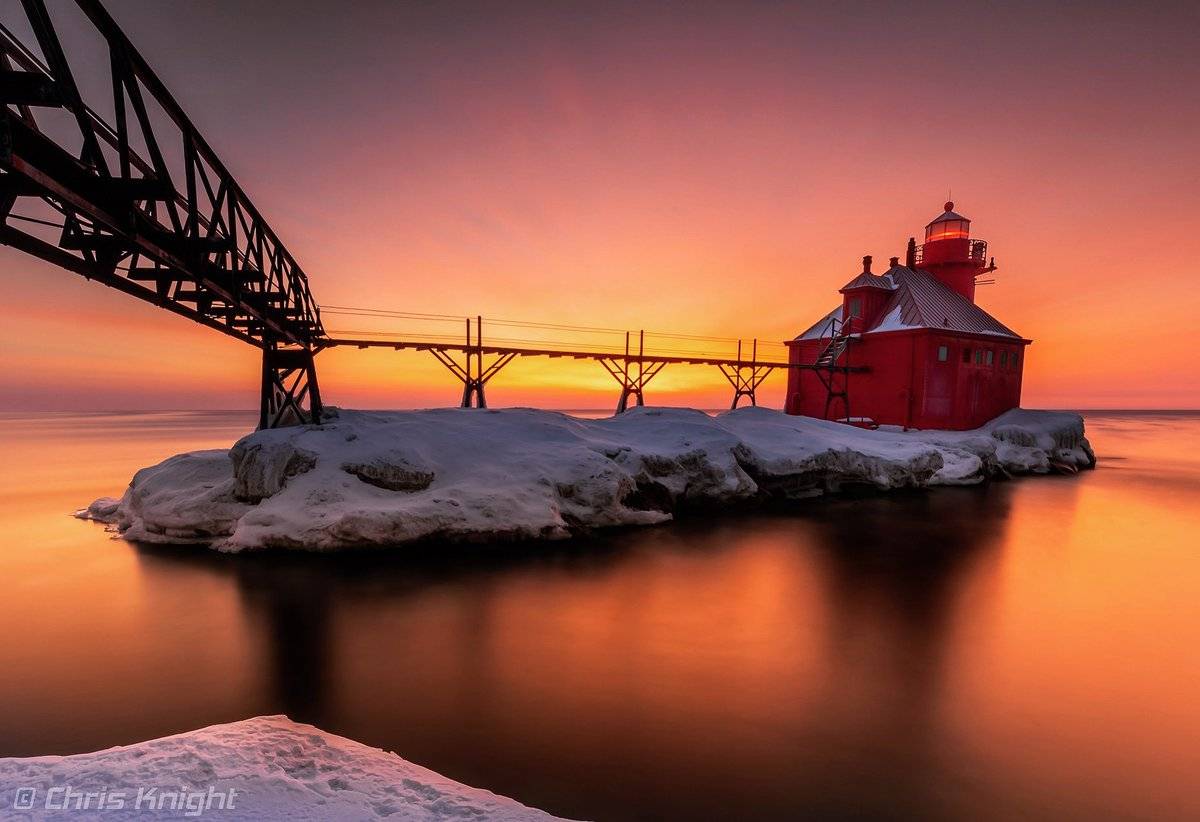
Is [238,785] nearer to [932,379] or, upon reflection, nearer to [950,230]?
[932,379]

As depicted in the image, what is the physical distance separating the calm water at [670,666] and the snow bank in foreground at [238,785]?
555 millimetres

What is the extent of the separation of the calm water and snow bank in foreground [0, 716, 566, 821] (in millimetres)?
555

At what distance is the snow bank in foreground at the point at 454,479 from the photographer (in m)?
8.80

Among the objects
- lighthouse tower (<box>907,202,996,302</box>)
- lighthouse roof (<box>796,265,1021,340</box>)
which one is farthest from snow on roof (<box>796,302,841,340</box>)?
lighthouse tower (<box>907,202,996,302</box>)

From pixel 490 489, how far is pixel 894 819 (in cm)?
760

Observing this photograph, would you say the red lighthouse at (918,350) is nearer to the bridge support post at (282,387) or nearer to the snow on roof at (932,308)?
the snow on roof at (932,308)

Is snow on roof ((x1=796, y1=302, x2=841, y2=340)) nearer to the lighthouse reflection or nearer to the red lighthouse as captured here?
the red lighthouse

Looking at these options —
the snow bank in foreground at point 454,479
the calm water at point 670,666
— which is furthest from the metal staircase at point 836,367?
the calm water at point 670,666

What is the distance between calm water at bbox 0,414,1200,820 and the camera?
372 cm

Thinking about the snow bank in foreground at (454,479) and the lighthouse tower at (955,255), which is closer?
the snow bank in foreground at (454,479)

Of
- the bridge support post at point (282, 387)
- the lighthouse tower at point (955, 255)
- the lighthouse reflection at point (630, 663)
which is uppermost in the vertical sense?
the lighthouse tower at point (955, 255)

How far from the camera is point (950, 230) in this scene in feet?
94.4

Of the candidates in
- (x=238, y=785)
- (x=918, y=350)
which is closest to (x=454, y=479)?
(x=238, y=785)

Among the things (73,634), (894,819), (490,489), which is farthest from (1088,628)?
(73,634)
